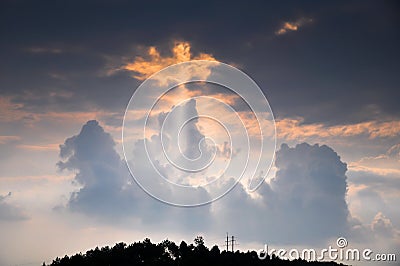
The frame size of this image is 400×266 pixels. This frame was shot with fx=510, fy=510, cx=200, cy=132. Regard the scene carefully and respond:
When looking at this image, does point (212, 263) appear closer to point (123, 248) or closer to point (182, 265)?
point (182, 265)

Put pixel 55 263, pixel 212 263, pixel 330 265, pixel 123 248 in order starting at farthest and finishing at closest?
pixel 330 265, pixel 123 248, pixel 212 263, pixel 55 263

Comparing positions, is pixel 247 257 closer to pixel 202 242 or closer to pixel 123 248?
pixel 202 242

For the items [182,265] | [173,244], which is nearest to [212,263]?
[182,265]

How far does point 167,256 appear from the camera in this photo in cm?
18125

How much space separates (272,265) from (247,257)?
1037cm

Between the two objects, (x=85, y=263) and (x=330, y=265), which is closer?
(x=85, y=263)

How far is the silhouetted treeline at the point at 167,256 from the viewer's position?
545 feet

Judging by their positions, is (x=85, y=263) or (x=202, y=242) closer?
(x=85, y=263)

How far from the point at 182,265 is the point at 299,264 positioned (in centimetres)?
4912

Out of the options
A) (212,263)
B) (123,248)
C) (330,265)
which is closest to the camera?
(212,263)

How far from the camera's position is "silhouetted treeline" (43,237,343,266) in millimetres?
166250

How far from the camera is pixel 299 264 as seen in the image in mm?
192875

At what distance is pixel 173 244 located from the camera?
184 meters

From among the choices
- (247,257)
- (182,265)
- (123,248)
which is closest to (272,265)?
(247,257)
